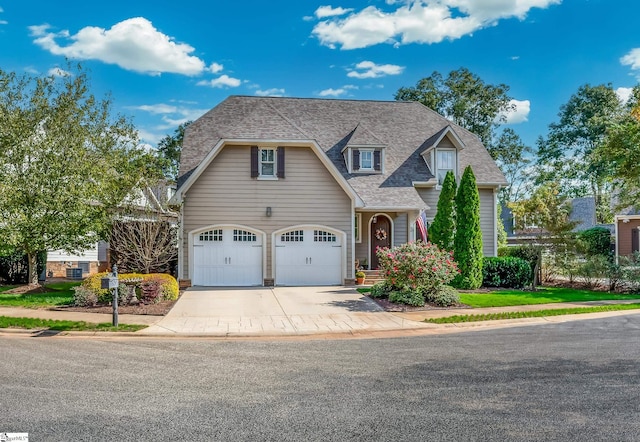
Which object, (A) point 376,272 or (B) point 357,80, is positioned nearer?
(A) point 376,272

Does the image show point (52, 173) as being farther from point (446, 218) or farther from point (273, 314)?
point (446, 218)

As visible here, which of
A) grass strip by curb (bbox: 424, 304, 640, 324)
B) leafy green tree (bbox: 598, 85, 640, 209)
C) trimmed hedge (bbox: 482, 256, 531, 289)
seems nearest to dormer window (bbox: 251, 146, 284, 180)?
trimmed hedge (bbox: 482, 256, 531, 289)

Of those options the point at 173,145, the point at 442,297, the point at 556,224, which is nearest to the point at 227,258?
the point at 442,297

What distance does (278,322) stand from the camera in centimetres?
1281

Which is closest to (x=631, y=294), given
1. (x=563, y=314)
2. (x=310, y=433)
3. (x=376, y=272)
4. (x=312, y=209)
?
(x=563, y=314)

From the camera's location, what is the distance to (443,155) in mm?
24594

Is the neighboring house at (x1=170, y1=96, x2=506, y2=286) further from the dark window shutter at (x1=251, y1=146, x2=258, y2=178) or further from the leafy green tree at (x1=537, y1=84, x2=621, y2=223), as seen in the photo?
the leafy green tree at (x1=537, y1=84, x2=621, y2=223)

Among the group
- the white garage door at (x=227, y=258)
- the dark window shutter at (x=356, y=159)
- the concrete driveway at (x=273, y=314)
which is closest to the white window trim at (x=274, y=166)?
the white garage door at (x=227, y=258)

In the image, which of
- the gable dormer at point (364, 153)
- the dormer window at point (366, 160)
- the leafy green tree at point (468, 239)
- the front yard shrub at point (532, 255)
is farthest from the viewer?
the dormer window at point (366, 160)

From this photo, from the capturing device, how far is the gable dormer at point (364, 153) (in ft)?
77.0

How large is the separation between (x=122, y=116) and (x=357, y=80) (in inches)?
653

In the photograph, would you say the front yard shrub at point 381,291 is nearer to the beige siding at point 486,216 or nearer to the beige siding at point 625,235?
the beige siding at point 486,216

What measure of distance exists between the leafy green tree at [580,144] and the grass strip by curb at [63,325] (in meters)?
44.2

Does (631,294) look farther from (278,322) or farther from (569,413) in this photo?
(569,413)
